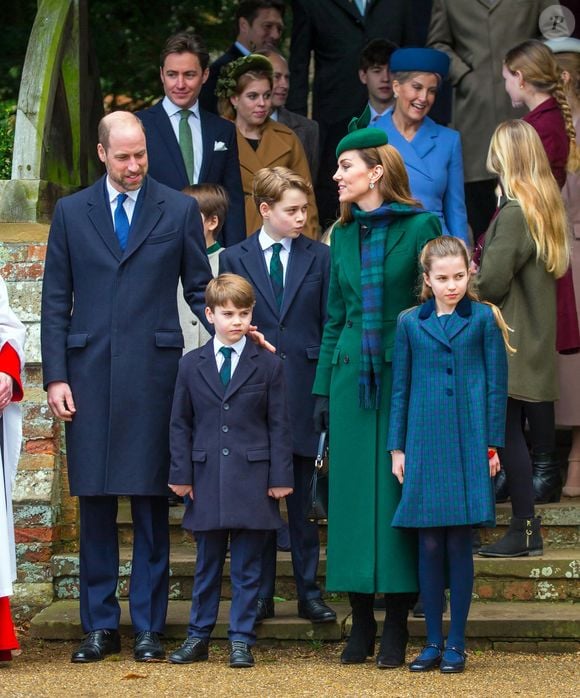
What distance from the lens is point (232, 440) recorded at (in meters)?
6.36

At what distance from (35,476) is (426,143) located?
99.8 inches

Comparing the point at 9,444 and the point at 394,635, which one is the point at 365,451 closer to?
the point at 394,635

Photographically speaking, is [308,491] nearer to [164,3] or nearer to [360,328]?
[360,328]

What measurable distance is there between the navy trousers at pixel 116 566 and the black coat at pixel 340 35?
3.92 meters

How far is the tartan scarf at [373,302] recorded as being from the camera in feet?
20.4

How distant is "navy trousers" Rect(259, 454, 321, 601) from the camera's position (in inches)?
268

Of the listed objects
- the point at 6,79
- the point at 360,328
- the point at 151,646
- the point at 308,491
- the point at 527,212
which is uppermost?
the point at 6,79

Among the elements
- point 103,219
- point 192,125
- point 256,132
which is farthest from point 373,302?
point 256,132

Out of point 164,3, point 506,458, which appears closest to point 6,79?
point 164,3

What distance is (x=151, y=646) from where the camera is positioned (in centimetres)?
644

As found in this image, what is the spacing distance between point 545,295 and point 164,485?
76.6 inches

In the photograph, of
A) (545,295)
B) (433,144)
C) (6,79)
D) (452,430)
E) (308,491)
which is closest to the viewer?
(452,430)

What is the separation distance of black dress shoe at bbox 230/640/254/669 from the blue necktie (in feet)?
5.32

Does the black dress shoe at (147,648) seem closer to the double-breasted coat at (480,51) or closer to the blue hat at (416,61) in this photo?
the blue hat at (416,61)
